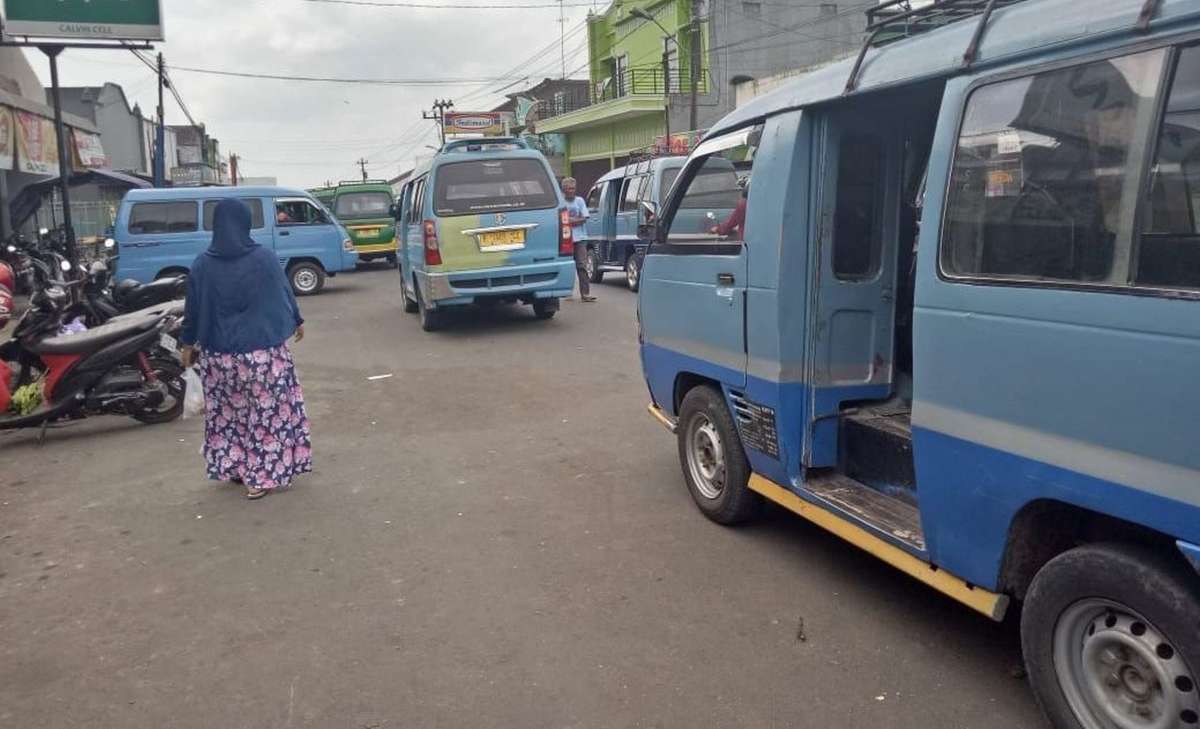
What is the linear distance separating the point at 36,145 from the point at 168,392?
1478 cm

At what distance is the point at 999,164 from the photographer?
292cm

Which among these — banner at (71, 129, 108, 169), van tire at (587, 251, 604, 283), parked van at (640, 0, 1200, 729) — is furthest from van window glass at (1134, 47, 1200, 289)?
banner at (71, 129, 108, 169)

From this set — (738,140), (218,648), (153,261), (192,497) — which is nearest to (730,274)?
(738,140)

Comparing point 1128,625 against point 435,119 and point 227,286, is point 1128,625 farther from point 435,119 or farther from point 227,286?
point 435,119

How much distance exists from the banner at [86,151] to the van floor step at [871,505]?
22766mm

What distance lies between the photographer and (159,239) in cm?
1536

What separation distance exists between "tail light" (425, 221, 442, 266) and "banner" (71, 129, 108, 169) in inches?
602

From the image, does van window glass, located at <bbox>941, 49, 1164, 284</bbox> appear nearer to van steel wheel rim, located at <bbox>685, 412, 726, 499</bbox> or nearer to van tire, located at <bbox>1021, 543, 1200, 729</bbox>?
van tire, located at <bbox>1021, 543, 1200, 729</bbox>

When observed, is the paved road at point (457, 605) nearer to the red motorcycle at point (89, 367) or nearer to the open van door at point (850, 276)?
the red motorcycle at point (89, 367)

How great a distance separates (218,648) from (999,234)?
3.27 metres

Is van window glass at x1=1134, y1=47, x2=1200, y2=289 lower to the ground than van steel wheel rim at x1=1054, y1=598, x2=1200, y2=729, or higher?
higher

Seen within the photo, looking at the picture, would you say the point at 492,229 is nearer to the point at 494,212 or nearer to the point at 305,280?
the point at 494,212

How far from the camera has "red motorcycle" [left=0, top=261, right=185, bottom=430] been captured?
22.7ft

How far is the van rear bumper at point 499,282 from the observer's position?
11.0 m
